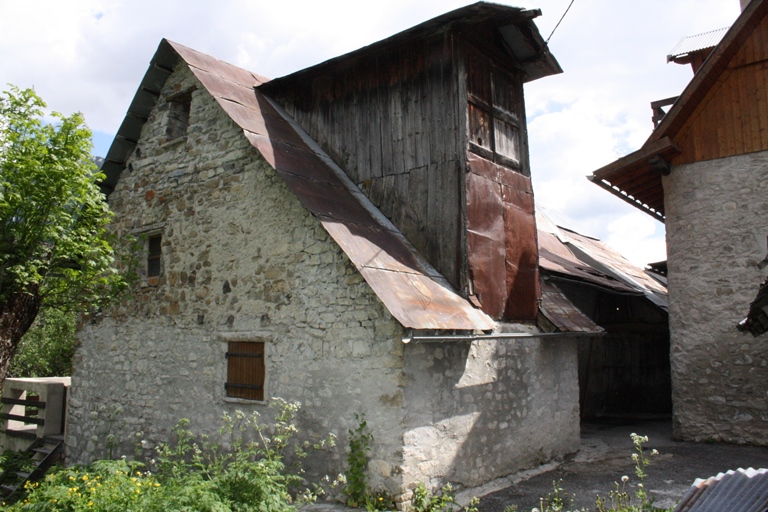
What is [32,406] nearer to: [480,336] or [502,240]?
[480,336]

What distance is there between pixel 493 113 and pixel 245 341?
15.3ft

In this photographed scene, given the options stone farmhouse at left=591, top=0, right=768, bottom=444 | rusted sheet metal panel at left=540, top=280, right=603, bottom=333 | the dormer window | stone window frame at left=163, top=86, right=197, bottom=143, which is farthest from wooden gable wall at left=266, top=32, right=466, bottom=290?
stone farmhouse at left=591, top=0, right=768, bottom=444

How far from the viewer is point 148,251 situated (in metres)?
9.78

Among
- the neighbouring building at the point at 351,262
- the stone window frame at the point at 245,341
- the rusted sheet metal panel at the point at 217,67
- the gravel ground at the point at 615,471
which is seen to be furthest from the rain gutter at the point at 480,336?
the rusted sheet metal panel at the point at 217,67

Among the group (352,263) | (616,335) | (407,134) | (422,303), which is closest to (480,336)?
(422,303)

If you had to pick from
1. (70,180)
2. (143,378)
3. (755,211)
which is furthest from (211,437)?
(755,211)

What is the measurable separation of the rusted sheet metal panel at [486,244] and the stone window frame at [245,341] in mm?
2706

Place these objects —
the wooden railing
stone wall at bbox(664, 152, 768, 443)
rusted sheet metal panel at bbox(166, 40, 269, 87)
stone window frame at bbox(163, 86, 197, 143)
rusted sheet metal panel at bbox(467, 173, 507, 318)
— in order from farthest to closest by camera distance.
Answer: the wooden railing < stone window frame at bbox(163, 86, 197, 143) < rusted sheet metal panel at bbox(166, 40, 269, 87) < stone wall at bbox(664, 152, 768, 443) < rusted sheet metal panel at bbox(467, 173, 507, 318)

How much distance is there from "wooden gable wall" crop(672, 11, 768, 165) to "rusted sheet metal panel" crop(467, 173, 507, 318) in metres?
3.98

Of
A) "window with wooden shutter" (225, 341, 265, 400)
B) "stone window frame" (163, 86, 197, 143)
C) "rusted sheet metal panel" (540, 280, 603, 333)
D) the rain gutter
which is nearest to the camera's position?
the rain gutter

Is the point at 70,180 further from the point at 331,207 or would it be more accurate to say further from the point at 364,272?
the point at 364,272

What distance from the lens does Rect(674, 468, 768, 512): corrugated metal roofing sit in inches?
158

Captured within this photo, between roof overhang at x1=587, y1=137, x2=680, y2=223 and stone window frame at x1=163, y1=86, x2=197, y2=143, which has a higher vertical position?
stone window frame at x1=163, y1=86, x2=197, y2=143

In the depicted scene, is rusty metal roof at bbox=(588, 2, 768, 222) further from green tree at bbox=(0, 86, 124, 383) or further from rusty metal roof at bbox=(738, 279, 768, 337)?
green tree at bbox=(0, 86, 124, 383)
